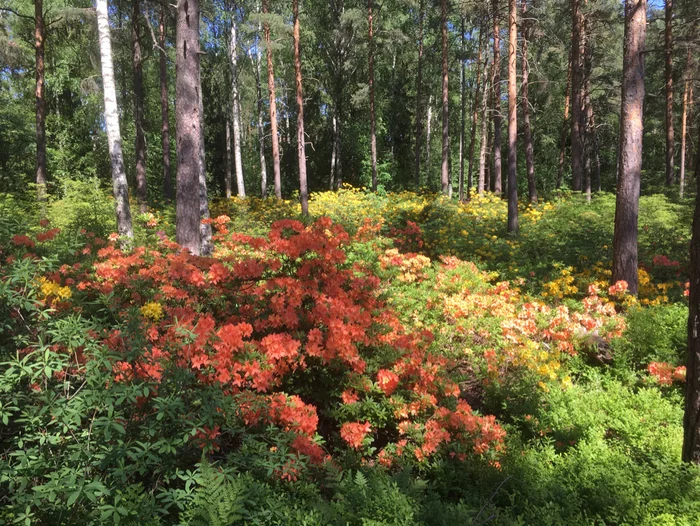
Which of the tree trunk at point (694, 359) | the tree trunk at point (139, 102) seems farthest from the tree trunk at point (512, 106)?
the tree trunk at point (139, 102)

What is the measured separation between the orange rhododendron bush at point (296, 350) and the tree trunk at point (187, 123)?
2105mm

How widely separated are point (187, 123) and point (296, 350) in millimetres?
5572

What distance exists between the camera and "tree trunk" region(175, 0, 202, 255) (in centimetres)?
729

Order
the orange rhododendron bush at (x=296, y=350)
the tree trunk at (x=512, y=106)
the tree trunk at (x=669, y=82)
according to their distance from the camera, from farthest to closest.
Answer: the tree trunk at (x=669, y=82)
the tree trunk at (x=512, y=106)
the orange rhododendron bush at (x=296, y=350)

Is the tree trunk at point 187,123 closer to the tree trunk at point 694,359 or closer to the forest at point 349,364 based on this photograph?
the forest at point 349,364

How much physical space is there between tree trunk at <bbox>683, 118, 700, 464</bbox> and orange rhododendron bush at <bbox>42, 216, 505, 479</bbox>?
4.69ft

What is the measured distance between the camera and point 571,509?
2762mm

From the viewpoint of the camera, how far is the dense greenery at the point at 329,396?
2.31 m

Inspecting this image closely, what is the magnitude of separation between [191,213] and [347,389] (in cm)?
498

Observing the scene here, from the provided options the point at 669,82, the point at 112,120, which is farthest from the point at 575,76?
the point at 112,120

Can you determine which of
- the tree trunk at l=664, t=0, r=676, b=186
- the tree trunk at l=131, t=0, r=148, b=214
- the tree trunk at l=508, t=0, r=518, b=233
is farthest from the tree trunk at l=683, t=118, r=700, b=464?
the tree trunk at l=664, t=0, r=676, b=186

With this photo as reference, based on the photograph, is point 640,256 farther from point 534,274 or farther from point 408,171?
point 408,171

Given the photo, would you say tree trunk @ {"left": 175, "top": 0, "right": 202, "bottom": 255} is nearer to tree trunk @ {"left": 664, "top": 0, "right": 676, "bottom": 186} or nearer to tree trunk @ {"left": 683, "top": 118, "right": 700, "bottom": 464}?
tree trunk @ {"left": 683, "top": 118, "right": 700, "bottom": 464}

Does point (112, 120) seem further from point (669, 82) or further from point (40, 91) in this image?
point (669, 82)
